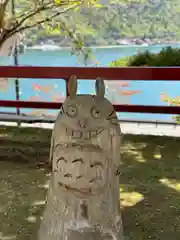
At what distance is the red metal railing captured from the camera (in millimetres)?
3988

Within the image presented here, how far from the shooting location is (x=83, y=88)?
4789mm

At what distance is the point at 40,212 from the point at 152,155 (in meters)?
1.72

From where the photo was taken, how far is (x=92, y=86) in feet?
14.6

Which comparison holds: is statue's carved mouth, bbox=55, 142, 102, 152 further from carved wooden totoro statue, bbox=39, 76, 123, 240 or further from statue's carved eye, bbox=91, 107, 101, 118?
statue's carved eye, bbox=91, 107, 101, 118

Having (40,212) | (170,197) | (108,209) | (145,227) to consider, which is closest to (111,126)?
(108,209)

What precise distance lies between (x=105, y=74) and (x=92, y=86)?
37 cm

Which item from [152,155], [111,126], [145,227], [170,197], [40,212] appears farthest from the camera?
[152,155]

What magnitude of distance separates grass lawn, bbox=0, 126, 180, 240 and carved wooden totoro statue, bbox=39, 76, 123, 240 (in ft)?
2.84

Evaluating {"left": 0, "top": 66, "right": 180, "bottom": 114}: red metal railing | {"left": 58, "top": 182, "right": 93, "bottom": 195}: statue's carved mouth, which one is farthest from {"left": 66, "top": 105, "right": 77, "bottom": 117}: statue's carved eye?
{"left": 0, "top": 66, "right": 180, "bottom": 114}: red metal railing

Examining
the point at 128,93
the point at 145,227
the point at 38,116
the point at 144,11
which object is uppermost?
the point at 144,11

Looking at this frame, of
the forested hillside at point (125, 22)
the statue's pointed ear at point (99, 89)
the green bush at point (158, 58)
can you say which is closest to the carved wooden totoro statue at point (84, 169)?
the statue's pointed ear at point (99, 89)

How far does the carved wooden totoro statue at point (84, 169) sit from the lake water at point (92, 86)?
2.89 meters

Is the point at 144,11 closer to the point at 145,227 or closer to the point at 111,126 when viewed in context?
the point at 145,227

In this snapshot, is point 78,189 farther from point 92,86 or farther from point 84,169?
point 92,86
